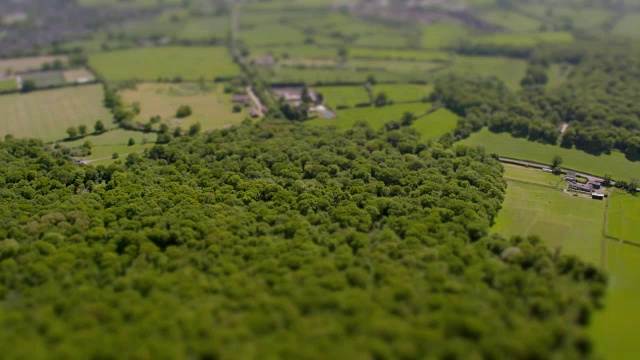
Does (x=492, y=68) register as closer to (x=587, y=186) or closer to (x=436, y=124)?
(x=436, y=124)

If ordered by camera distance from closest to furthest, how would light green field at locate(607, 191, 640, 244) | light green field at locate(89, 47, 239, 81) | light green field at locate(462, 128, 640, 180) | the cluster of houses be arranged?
light green field at locate(607, 191, 640, 244) → the cluster of houses → light green field at locate(462, 128, 640, 180) → light green field at locate(89, 47, 239, 81)

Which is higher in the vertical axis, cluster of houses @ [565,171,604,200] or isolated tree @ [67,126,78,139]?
isolated tree @ [67,126,78,139]

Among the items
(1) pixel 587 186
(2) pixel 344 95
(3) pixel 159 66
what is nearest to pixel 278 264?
(1) pixel 587 186

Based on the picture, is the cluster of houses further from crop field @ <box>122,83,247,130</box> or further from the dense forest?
crop field @ <box>122,83,247,130</box>

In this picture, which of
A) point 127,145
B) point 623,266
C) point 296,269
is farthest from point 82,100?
point 623,266

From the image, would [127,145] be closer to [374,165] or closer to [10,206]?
[10,206]

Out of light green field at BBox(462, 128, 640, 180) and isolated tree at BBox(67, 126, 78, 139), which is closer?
light green field at BBox(462, 128, 640, 180)

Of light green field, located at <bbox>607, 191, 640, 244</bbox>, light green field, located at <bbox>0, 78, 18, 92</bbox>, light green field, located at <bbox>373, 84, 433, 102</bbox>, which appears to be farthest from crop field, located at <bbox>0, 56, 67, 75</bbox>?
light green field, located at <bbox>607, 191, 640, 244</bbox>
